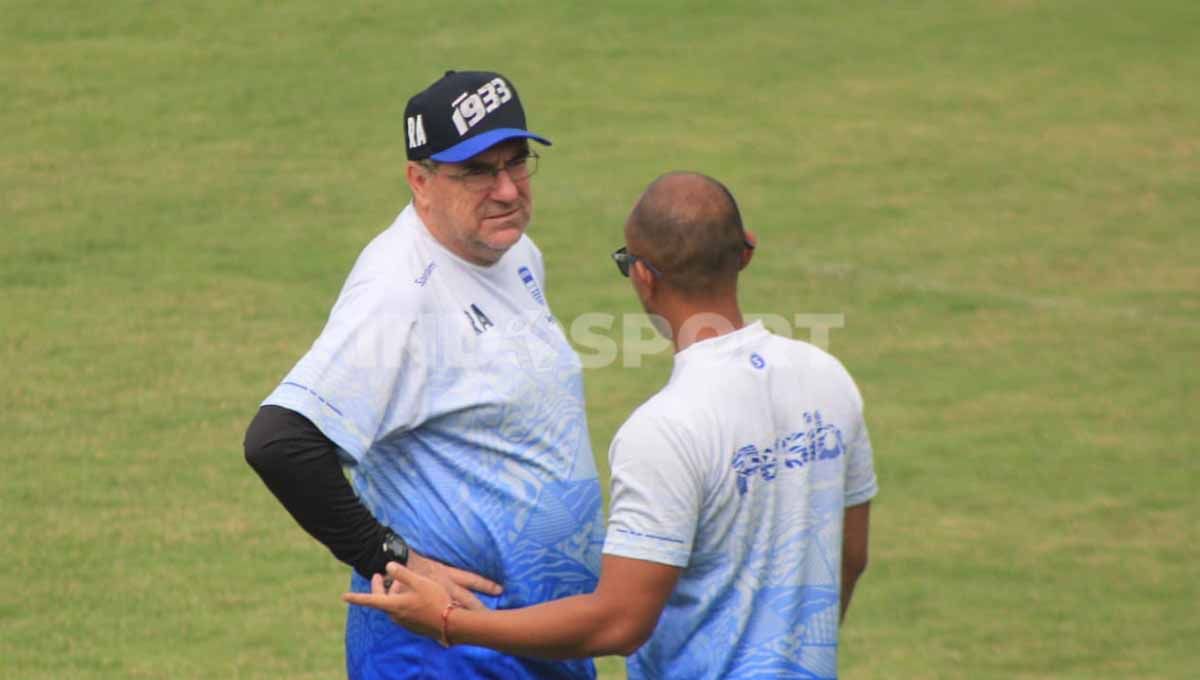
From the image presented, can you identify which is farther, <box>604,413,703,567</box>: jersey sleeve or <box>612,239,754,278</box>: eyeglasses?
<box>612,239,754,278</box>: eyeglasses

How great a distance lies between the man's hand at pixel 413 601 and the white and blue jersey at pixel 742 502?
0.44m

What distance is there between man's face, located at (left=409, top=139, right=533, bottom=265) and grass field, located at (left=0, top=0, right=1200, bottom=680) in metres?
2.83

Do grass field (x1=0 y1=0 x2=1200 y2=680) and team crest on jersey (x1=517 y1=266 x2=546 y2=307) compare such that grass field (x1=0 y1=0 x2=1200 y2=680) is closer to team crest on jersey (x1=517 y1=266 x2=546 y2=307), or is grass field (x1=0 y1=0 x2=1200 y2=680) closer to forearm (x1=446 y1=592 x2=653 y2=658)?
team crest on jersey (x1=517 y1=266 x2=546 y2=307)

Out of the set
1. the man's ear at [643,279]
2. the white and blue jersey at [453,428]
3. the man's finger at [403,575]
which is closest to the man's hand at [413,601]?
the man's finger at [403,575]

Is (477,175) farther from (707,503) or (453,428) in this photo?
(707,503)

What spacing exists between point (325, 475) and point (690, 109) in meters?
10.2

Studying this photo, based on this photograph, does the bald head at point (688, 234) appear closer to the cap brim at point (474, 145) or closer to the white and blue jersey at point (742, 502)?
the white and blue jersey at point (742, 502)

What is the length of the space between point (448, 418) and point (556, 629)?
0.64 meters

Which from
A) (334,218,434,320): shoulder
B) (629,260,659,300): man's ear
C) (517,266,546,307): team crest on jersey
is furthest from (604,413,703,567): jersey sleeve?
(517,266,546,307): team crest on jersey

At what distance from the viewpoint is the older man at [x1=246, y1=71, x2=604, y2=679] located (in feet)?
13.5

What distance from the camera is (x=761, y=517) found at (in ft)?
12.6


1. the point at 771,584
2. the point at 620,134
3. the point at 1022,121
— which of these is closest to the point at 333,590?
the point at 771,584

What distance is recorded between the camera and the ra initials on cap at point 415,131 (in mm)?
4387

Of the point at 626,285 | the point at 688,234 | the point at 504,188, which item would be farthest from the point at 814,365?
the point at 626,285
